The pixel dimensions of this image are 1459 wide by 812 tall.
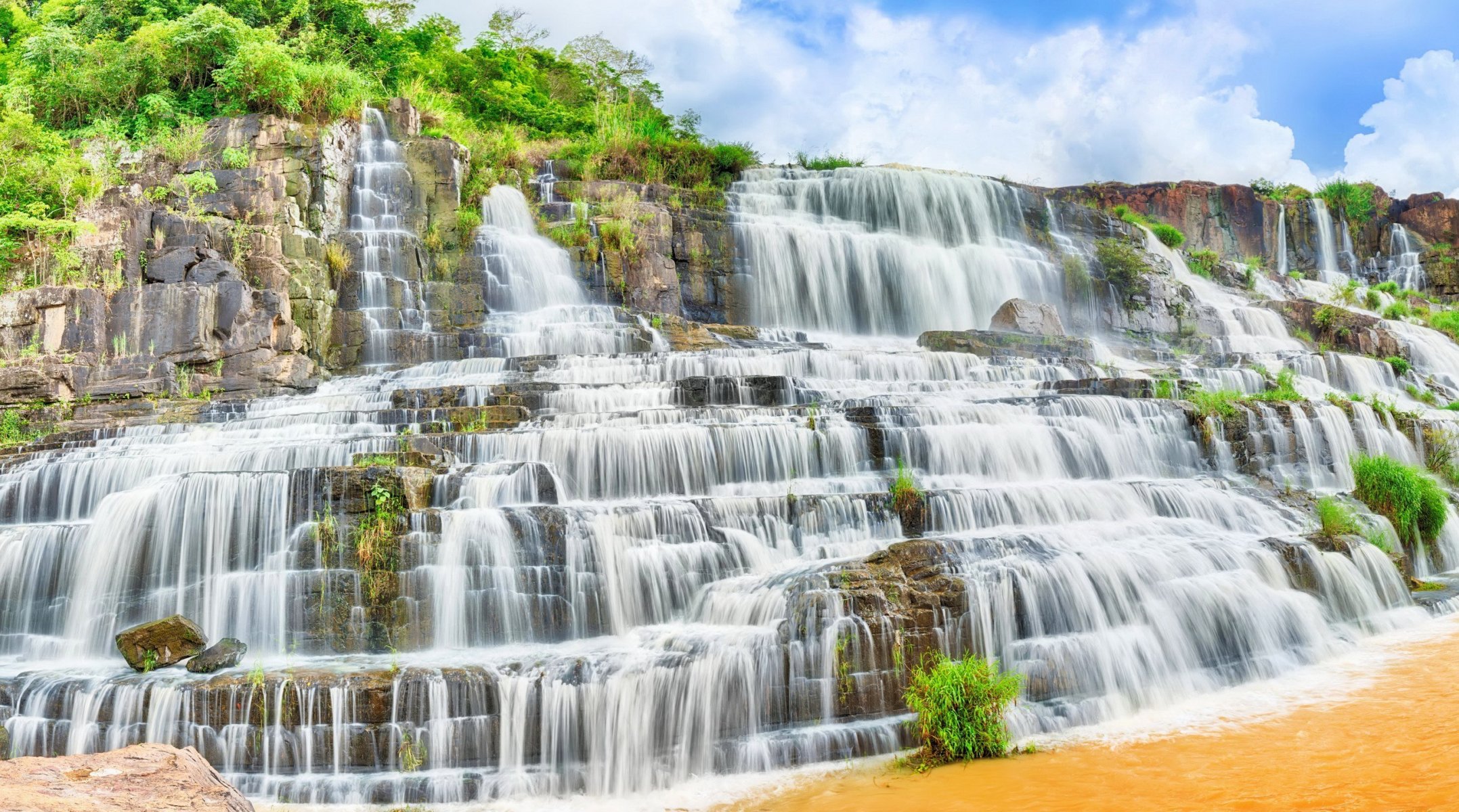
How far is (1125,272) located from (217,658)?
22663 millimetres

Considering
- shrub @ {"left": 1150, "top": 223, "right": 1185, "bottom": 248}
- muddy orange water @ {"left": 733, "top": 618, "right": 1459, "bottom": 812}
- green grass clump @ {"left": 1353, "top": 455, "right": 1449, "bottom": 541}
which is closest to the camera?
muddy orange water @ {"left": 733, "top": 618, "right": 1459, "bottom": 812}

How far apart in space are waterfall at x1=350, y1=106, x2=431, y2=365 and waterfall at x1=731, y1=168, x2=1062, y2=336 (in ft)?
25.0

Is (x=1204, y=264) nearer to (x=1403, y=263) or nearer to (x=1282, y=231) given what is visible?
(x=1282, y=231)

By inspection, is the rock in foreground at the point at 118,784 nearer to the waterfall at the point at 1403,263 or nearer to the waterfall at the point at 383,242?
the waterfall at the point at 383,242

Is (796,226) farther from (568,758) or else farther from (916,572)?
(568,758)

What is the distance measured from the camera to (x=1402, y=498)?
10.8m

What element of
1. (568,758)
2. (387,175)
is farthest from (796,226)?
(568,758)

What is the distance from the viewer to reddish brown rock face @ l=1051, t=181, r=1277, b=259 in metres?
33.4

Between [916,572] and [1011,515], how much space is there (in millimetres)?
2313

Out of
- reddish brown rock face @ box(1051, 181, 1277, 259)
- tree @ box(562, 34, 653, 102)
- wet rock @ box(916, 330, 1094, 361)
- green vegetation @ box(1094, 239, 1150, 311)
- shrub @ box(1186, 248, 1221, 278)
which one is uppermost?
tree @ box(562, 34, 653, 102)

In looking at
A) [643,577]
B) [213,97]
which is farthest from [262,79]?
[643,577]

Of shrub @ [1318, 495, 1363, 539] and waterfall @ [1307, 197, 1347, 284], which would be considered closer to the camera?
shrub @ [1318, 495, 1363, 539]

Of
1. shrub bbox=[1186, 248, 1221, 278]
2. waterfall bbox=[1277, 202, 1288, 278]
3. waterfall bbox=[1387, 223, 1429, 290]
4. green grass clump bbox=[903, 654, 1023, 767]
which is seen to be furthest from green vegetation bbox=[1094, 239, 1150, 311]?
green grass clump bbox=[903, 654, 1023, 767]

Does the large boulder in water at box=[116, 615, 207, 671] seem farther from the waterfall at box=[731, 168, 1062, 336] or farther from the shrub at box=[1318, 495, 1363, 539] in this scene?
the waterfall at box=[731, 168, 1062, 336]
